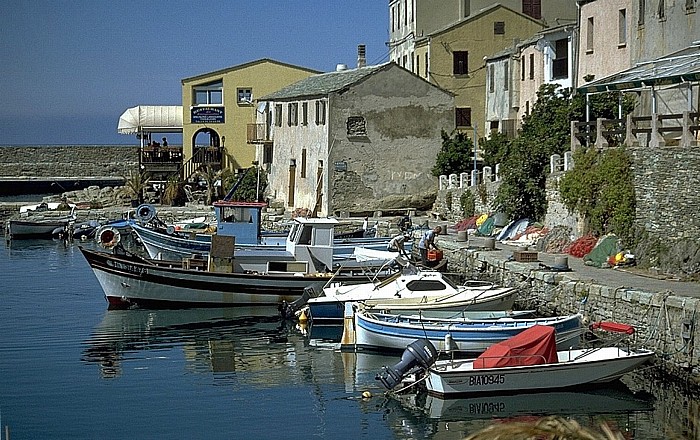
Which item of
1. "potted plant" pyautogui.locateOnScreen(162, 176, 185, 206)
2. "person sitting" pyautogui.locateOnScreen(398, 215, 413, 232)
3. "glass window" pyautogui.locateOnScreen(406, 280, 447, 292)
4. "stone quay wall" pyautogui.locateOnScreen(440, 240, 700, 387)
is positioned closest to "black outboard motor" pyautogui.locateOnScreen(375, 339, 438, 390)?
"stone quay wall" pyautogui.locateOnScreen(440, 240, 700, 387)

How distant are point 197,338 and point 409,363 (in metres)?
8.06

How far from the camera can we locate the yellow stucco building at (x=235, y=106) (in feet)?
205

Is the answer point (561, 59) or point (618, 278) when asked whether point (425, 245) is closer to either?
point (618, 278)

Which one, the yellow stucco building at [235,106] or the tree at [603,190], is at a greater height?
the yellow stucco building at [235,106]

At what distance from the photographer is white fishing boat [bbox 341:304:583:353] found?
68.5 feet

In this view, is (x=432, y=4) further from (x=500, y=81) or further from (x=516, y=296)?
(x=516, y=296)

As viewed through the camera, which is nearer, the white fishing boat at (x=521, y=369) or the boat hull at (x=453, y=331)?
the white fishing boat at (x=521, y=369)

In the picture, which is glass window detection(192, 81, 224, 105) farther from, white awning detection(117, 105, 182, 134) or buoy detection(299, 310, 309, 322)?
buoy detection(299, 310, 309, 322)

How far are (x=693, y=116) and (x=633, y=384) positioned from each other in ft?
27.1

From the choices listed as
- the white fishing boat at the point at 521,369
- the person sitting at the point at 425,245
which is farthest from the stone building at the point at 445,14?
the white fishing boat at the point at 521,369

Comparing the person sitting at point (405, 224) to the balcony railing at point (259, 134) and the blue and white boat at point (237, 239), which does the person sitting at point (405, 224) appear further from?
the balcony railing at point (259, 134)

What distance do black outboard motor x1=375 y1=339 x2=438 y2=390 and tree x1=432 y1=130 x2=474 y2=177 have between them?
24846mm

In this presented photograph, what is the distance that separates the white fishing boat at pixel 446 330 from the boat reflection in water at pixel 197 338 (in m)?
1.84

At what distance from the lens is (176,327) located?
27.0 metres
